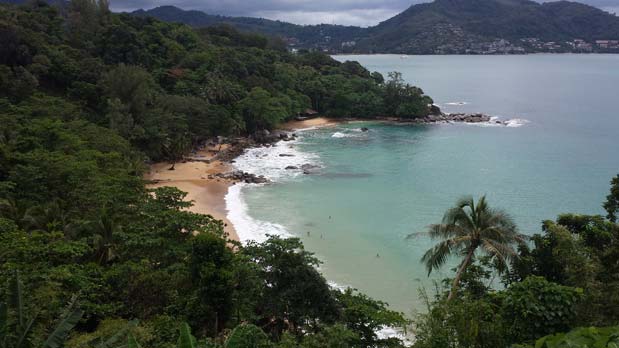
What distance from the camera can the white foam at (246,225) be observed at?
82.3 ft

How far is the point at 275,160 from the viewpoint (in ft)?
141

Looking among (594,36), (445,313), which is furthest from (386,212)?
(594,36)

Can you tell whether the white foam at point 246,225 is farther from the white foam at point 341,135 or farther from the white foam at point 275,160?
the white foam at point 341,135

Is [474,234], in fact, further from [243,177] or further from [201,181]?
[201,181]

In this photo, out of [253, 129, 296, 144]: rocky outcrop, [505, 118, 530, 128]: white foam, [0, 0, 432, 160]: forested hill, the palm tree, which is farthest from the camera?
[505, 118, 530, 128]: white foam

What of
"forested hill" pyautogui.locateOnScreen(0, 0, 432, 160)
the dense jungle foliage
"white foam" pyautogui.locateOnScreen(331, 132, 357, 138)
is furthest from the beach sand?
"white foam" pyautogui.locateOnScreen(331, 132, 357, 138)

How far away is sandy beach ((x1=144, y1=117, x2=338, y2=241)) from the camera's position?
29039mm

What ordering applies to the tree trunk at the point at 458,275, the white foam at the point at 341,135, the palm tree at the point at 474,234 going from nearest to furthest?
the tree trunk at the point at 458,275 → the palm tree at the point at 474,234 → the white foam at the point at 341,135

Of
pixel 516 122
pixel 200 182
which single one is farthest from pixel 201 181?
pixel 516 122

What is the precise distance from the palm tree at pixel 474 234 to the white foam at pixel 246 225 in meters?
12.3

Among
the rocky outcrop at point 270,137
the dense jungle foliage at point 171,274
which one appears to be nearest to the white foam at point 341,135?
the rocky outcrop at point 270,137

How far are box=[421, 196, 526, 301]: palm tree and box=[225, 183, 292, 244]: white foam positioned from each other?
12294mm

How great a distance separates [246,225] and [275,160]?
1678cm

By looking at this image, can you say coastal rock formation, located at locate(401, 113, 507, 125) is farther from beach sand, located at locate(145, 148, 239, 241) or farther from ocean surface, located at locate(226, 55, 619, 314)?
beach sand, located at locate(145, 148, 239, 241)
